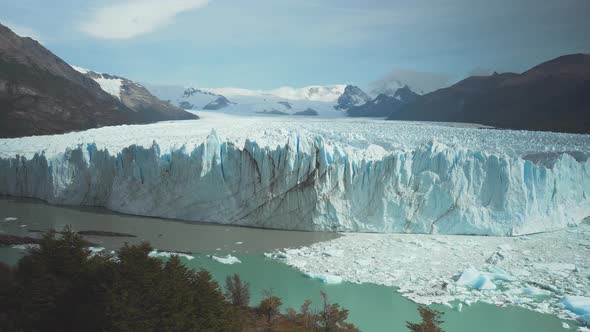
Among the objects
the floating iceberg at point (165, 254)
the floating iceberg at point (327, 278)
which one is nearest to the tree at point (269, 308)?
the floating iceberg at point (327, 278)

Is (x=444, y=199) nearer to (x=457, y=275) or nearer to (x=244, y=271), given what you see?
(x=457, y=275)

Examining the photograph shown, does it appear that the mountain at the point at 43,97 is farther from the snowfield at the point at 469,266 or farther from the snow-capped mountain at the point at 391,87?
the snow-capped mountain at the point at 391,87

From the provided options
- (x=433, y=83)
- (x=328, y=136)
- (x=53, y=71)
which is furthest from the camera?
(x=433, y=83)

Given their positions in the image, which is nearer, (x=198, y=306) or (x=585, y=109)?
(x=198, y=306)

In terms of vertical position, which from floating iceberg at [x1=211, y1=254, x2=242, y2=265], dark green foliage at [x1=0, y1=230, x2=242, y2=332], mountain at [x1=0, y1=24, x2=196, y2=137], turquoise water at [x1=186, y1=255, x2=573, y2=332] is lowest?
turquoise water at [x1=186, y1=255, x2=573, y2=332]

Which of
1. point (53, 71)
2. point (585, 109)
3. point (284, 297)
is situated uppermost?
point (53, 71)

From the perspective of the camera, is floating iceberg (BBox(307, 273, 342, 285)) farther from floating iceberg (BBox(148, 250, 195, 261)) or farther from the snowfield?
floating iceberg (BBox(148, 250, 195, 261))

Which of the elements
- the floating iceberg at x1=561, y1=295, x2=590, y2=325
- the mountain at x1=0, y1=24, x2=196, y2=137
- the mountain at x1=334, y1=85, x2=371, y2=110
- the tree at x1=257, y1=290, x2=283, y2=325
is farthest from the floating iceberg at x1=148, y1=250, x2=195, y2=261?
the mountain at x1=334, y1=85, x2=371, y2=110

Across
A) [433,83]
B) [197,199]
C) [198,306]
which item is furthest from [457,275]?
[433,83]
